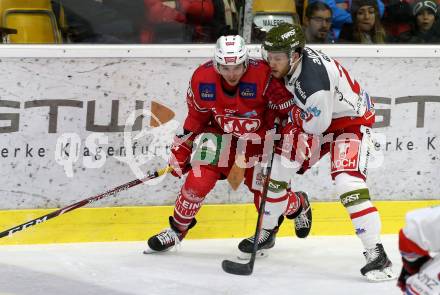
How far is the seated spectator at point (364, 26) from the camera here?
5.21 meters

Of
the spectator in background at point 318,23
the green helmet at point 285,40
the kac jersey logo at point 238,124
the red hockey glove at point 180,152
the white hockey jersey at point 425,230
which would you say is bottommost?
the white hockey jersey at point 425,230

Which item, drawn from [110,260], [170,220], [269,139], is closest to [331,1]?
[269,139]

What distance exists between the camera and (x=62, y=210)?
15.2 ft

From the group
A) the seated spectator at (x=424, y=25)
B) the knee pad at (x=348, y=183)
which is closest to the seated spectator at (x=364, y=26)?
the seated spectator at (x=424, y=25)

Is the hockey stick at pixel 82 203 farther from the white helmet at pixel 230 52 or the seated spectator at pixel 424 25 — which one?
the seated spectator at pixel 424 25

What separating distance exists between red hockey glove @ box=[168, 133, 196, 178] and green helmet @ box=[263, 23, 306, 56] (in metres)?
→ 0.61

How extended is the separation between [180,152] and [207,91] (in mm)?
338

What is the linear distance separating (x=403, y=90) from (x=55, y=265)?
1.93m

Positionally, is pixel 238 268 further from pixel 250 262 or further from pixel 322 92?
pixel 322 92

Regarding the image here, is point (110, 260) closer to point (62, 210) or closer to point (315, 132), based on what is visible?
point (62, 210)

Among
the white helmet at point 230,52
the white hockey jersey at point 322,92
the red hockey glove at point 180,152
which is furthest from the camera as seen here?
the red hockey glove at point 180,152

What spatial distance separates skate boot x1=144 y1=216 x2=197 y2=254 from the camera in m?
4.77

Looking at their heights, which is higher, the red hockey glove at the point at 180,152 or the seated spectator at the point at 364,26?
the seated spectator at the point at 364,26

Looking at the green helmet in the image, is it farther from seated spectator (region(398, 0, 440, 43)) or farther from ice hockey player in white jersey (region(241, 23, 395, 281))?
seated spectator (region(398, 0, 440, 43))
